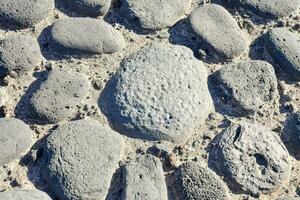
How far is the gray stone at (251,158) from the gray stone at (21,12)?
21.1 inches

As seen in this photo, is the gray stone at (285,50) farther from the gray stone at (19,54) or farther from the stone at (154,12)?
the gray stone at (19,54)

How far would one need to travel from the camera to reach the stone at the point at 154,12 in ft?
4.84

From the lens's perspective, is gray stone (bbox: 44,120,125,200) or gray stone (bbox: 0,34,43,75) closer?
gray stone (bbox: 44,120,125,200)

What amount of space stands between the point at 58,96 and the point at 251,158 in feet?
1.49

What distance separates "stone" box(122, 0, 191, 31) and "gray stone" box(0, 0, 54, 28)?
0.22m

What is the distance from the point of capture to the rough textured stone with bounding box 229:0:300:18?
5.12 ft

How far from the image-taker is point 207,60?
1456 millimetres

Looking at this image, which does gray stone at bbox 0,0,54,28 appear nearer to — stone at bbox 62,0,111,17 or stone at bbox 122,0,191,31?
stone at bbox 62,0,111,17

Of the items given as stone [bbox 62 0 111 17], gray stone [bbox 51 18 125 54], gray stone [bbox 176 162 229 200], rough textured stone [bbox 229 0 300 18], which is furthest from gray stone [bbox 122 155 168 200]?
rough textured stone [bbox 229 0 300 18]

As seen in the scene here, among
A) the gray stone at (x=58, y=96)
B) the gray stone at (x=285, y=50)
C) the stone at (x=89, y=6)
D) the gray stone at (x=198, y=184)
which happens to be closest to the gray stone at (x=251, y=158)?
the gray stone at (x=198, y=184)

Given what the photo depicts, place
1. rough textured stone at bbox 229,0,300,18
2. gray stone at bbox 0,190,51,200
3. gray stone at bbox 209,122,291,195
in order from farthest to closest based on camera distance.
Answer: rough textured stone at bbox 229,0,300,18, gray stone at bbox 209,122,291,195, gray stone at bbox 0,190,51,200

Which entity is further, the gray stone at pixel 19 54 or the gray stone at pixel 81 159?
the gray stone at pixel 19 54

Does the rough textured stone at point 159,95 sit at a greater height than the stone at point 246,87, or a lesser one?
lesser

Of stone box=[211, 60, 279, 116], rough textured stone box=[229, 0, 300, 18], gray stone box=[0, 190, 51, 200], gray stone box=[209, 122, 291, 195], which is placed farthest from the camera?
rough textured stone box=[229, 0, 300, 18]
